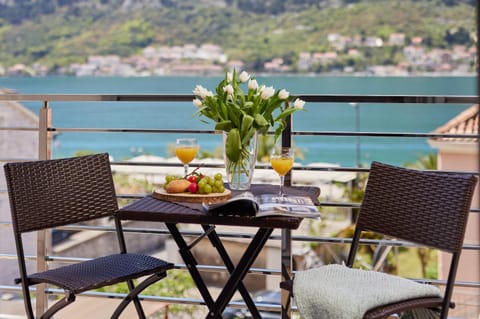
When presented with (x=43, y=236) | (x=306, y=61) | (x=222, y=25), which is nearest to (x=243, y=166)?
(x=43, y=236)

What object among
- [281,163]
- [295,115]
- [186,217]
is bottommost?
[295,115]

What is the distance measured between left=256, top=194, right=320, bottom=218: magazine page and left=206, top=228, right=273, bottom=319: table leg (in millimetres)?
78

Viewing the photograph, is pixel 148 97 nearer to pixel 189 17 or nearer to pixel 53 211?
pixel 53 211

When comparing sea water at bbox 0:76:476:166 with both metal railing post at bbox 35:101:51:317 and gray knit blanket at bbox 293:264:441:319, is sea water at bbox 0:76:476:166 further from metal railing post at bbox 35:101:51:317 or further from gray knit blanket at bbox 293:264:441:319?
gray knit blanket at bbox 293:264:441:319

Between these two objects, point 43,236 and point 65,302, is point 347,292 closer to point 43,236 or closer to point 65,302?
point 65,302

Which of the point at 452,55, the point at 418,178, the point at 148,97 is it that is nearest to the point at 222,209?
the point at 418,178

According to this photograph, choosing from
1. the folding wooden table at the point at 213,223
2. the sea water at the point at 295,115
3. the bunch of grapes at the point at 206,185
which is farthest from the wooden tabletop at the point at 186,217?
the sea water at the point at 295,115

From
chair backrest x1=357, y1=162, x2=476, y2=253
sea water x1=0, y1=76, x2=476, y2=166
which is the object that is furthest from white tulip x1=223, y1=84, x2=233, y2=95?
sea water x1=0, y1=76, x2=476, y2=166

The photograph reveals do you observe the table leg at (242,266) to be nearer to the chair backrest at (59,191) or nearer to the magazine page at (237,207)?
the magazine page at (237,207)

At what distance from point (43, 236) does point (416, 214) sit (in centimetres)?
173

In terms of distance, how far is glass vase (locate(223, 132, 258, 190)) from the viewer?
2.53m

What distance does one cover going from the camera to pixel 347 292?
2.18 metres

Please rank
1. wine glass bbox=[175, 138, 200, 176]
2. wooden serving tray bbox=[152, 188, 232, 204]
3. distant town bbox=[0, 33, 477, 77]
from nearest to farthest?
wooden serving tray bbox=[152, 188, 232, 204]
wine glass bbox=[175, 138, 200, 176]
distant town bbox=[0, 33, 477, 77]

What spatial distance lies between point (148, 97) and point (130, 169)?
20582 millimetres
